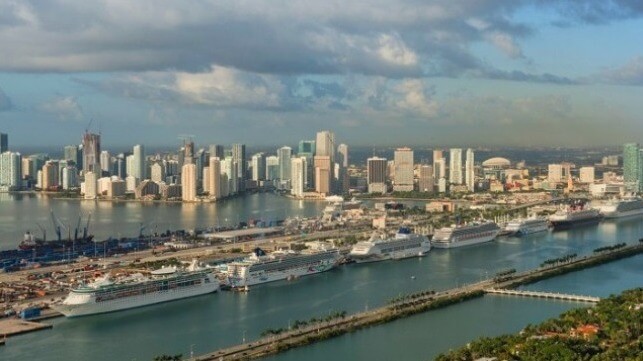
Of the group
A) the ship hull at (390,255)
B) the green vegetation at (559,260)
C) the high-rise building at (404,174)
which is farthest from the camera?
the high-rise building at (404,174)

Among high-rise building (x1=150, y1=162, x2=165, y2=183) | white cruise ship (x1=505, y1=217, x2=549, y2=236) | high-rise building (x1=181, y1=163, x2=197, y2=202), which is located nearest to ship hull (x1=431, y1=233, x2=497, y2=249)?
white cruise ship (x1=505, y1=217, x2=549, y2=236)

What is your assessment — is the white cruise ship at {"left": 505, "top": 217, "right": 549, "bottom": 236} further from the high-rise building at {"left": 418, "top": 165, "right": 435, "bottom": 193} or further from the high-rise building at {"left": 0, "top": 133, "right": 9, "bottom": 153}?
the high-rise building at {"left": 0, "top": 133, "right": 9, "bottom": 153}

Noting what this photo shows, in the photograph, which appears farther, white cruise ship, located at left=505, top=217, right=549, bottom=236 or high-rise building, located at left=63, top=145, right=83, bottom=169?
high-rise building, located at left=63, top=145, right=83, bottom=169

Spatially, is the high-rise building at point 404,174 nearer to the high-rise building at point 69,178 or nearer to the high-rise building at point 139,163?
the high-rise building at point 139,163

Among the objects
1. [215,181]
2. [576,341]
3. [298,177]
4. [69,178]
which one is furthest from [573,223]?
[69,178]

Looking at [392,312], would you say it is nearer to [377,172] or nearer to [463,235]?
[463,235]

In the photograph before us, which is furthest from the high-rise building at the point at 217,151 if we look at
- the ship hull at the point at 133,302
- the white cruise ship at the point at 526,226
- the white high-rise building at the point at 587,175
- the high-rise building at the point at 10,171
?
the ship hull at the point at 133,302
